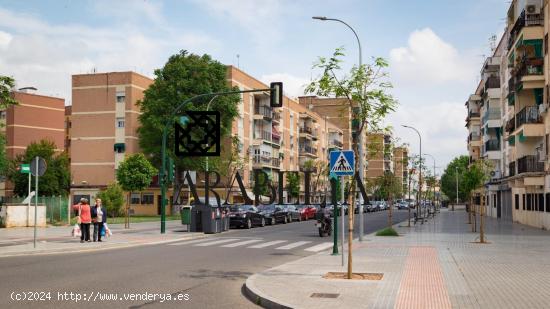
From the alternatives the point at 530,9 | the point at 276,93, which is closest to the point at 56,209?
the point at 276,93

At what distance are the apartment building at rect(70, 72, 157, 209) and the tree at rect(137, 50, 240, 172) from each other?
6201 millimetres

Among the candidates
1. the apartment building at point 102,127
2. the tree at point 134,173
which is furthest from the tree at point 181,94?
the apartment building at point 102,127

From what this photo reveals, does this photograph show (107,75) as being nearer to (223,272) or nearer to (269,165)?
(269,165)

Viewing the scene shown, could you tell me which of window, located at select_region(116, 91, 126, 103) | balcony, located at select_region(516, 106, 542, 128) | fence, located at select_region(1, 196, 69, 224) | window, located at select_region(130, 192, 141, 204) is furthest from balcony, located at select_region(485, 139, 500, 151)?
fence, located at select_region(1, 196, 69, 224)

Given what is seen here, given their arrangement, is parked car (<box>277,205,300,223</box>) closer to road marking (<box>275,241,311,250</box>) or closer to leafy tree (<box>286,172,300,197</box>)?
road marking (<box>275,241,311,250</box>)

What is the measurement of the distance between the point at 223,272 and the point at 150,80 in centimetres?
5593

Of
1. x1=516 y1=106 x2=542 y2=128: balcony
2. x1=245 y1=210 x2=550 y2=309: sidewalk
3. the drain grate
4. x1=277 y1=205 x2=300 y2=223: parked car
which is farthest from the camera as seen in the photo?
x1=277 y1=205 x2=300 y2=223: parked car

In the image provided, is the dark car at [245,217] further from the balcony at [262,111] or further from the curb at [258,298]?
the balcony at [262,111]

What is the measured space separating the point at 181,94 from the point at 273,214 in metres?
19.5

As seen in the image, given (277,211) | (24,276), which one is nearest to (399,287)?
(24,276)

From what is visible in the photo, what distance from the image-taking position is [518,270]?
46.0 feet

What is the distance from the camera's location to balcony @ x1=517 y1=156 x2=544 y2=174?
3531cm

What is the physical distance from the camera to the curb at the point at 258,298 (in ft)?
30.5

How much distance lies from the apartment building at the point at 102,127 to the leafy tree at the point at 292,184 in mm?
20443
